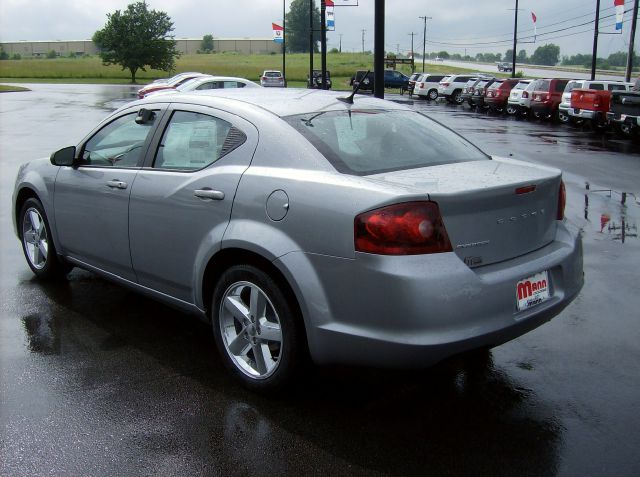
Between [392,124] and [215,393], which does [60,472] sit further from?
[392,124]

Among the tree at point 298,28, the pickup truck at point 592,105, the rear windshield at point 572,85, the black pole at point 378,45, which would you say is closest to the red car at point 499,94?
the rear windshield at point 572,85

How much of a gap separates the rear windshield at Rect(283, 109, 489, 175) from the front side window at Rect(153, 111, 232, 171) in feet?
1.54

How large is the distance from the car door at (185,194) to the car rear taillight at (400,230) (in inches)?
36.3

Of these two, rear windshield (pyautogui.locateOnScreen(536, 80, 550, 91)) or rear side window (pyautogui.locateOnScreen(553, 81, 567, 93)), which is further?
rear windshield (pyautogui.locateOnScreen(536, 80, 550, 91))

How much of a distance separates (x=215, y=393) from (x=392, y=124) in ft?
6.29

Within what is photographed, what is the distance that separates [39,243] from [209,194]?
8.42ft

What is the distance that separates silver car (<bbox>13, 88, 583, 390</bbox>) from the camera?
3.27 m

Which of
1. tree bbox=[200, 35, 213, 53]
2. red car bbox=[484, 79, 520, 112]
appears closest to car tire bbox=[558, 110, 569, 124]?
red car bbox=[484, 79, 520, 112]

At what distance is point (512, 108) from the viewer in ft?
102

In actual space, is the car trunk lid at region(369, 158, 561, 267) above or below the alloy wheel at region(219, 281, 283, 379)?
above

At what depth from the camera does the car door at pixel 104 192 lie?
4672 mm

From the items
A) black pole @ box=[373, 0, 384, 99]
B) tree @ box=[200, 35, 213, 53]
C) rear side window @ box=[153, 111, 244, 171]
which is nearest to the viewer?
rear side window @ box=[153, 111, 244, 171]

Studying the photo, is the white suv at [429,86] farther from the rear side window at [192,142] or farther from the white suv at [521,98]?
the rear side window at [192,142]

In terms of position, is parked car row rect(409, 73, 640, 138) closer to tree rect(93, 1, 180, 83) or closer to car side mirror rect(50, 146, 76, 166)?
car side mirror rect(50, 146, 76, 166)
